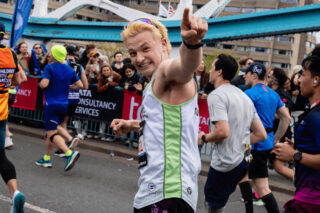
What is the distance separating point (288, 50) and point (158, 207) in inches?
3747

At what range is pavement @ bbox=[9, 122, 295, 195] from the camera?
736 cm

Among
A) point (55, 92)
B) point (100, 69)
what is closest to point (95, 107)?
point (100, 69)

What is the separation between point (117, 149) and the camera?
922 centimetres

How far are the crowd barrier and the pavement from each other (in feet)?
0.89

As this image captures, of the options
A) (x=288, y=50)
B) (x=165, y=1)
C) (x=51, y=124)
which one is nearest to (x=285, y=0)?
(x=288, y=50)

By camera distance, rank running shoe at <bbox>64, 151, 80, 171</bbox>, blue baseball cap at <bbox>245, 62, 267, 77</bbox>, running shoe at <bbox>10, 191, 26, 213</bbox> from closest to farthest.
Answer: running shoe at <bbox>10, 191, 26, 213</bbox>, blue baseball cap at <bbox>245, 62, 267, 77</bbox>, running shoe at <bbox>64, 151, 80, 171</bbox>

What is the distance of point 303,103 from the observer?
8633 mm

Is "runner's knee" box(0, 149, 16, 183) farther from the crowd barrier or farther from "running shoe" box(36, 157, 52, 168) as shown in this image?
the crowd barrier

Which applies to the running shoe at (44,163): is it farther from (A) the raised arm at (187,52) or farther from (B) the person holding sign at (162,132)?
(A) the raised arm at (187,52)

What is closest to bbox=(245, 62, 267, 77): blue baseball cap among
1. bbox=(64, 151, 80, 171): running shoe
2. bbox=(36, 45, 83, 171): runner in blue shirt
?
bbox=(64, 151, 80, 171): running shoe

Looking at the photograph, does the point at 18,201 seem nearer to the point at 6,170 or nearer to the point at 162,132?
the point at 6,170

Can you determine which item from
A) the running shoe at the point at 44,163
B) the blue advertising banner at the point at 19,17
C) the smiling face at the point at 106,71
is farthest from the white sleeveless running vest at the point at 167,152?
the smiling face at the point at 106,71

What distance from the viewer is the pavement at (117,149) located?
7355 mm

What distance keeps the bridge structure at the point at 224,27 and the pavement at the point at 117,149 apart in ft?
14.7
